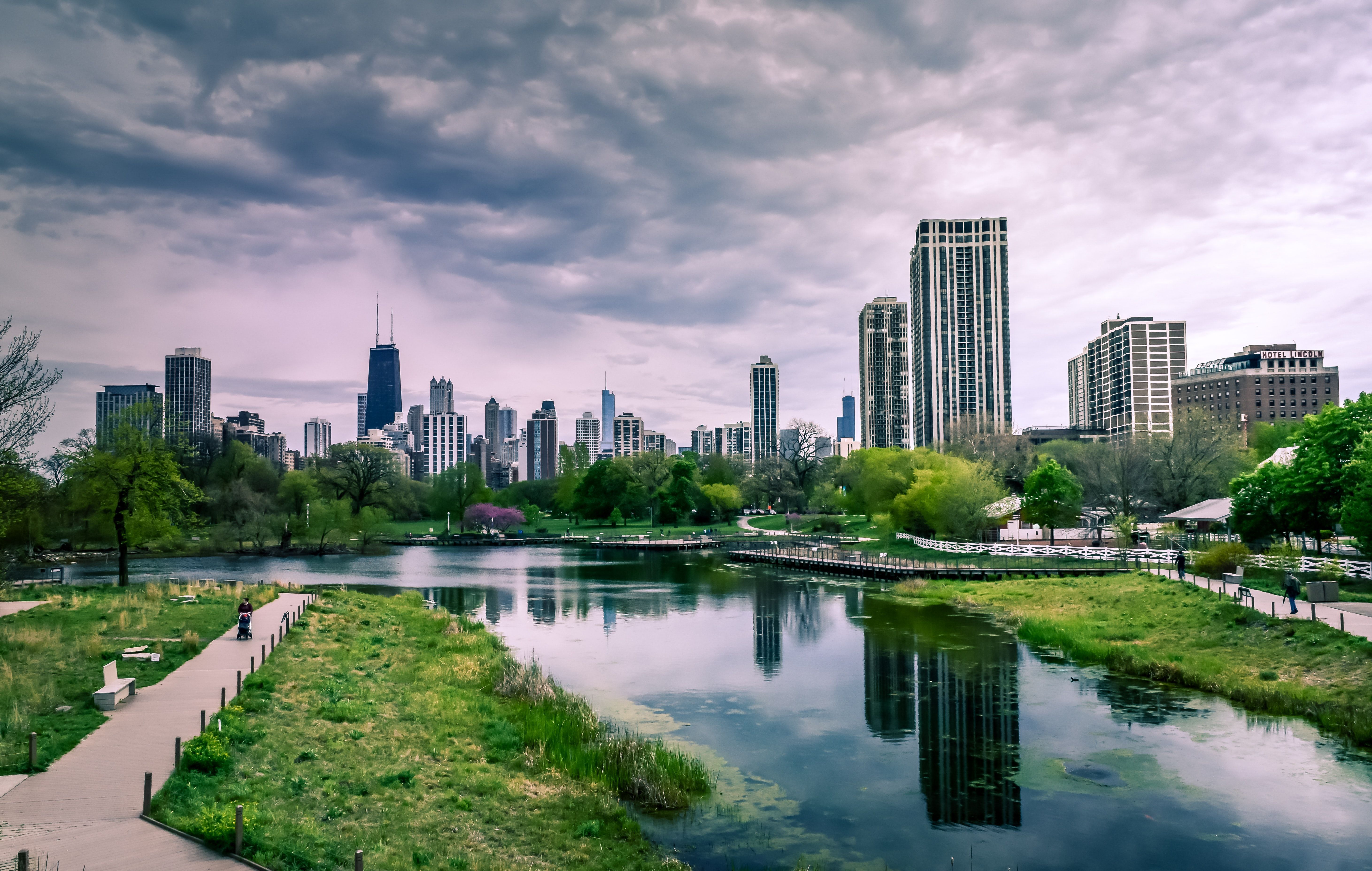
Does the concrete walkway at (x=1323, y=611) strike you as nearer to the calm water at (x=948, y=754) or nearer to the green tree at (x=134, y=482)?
the calm water at (x=948, y=754)

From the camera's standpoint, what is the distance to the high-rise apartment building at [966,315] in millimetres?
196750

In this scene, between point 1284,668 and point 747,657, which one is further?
point 747,657

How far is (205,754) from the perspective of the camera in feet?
45.6

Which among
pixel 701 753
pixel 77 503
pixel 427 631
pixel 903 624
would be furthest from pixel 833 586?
pixel 77 503

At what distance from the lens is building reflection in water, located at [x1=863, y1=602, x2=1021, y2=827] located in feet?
58.2

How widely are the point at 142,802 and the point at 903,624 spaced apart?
1390 inches

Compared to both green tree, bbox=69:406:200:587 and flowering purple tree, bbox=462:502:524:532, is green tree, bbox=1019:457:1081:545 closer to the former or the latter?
green tree, bbox=69:406:200:587

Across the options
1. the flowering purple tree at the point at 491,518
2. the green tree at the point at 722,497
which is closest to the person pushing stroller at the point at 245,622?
the flowering purple tree at the point at 491,518

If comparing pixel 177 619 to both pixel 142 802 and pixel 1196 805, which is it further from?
pixel 1196 805

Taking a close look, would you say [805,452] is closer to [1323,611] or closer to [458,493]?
[458,493]

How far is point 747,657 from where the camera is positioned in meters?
33.7

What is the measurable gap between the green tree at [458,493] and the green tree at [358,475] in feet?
69.0

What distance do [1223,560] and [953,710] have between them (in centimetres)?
2796

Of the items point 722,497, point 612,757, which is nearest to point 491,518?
point 722,497
